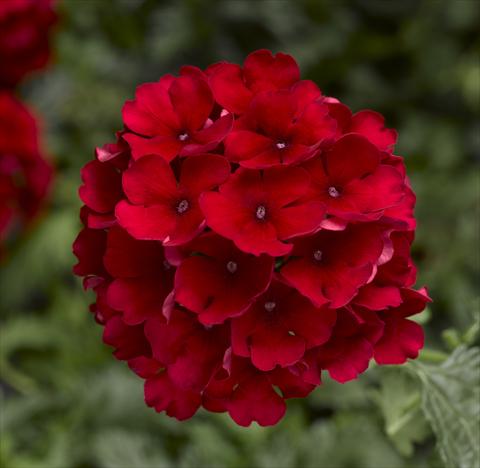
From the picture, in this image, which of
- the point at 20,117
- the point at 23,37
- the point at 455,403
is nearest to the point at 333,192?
the point at 455,403

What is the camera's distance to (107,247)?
108 centimetres

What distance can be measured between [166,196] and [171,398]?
0.31m

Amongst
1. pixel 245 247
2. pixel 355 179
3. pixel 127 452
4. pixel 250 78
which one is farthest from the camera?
pixel 127 452

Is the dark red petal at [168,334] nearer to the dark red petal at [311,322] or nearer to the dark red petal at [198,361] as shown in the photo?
the dark red petal at [198,361]

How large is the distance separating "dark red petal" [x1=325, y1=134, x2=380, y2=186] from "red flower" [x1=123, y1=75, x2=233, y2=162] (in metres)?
0.17

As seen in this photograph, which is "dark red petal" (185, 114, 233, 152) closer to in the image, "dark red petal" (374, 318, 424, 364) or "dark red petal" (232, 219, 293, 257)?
"dark red petal" (232, 219, 293, 257)

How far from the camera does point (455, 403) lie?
130 cm

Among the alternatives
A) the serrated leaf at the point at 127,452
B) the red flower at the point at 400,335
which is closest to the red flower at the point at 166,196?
the red flower at the point at 400,335

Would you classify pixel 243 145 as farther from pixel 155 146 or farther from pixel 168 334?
pixel 168 334

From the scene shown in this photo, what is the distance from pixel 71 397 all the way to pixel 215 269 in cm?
133

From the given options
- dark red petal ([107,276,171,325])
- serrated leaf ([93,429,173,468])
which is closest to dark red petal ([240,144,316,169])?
dark red petal ([107,276,171,325])

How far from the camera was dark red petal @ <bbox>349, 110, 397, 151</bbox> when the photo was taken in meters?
1.17

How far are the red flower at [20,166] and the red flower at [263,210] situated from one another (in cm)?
149

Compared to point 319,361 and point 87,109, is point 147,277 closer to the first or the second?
point 319,361
